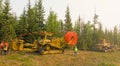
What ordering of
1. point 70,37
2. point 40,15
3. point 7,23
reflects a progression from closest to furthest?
point 70,37 → point 7,23 → point 40,15

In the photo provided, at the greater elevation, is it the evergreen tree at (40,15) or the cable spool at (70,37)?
the evergreen tree at (40,15)

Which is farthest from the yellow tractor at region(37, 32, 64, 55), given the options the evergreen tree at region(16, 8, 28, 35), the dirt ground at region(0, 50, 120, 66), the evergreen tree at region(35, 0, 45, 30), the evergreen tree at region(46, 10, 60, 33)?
the evergreen tree at region(46, 10, 60, 33)

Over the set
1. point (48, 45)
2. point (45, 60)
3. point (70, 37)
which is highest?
point (70, 37)

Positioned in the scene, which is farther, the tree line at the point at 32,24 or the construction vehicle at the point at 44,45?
the tree line at the point at 32,24

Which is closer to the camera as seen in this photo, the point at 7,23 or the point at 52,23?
the point at 7,23

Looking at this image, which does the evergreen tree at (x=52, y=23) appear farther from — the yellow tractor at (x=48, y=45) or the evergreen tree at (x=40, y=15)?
the yellow tractor at (x=48, y=45)

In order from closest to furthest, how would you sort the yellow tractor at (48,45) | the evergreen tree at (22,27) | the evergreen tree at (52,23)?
the yellow tractor at (48,45), the evergreen tree at (22,27), the evergreen tree at (52,23)

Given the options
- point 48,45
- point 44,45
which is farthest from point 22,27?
point 44,45

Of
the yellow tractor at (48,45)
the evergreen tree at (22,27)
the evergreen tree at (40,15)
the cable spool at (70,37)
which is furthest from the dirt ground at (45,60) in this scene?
the evergreen tree at (40,15)

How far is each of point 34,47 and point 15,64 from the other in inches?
272

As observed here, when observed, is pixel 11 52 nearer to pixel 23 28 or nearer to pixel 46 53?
pixel 46 53

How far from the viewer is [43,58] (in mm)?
28109

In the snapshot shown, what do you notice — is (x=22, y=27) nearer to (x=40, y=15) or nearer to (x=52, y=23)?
(x=40, y=15)

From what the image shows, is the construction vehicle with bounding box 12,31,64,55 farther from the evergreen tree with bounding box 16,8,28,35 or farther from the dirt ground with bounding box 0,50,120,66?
the evergreen tree with bounding box 16,8,28,35
